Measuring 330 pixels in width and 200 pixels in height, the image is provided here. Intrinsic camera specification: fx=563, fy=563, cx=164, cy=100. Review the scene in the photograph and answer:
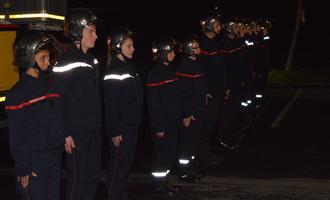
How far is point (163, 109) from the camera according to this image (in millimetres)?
6930

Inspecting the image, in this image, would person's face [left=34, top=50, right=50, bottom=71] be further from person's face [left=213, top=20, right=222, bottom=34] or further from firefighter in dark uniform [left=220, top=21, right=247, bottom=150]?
firefighter in dark uniform [left=220, top=21, right=247, bottom=150]

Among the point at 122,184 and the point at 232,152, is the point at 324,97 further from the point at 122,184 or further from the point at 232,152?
the point at 122,184

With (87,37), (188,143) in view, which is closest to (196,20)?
(188,143)

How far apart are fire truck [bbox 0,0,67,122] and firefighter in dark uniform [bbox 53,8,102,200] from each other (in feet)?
7.32

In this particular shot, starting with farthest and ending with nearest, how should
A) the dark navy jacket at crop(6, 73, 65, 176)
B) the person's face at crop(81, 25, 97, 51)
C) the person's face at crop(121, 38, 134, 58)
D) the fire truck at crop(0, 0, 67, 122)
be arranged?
1. the fire truck at crop(0, 0, 67, 122)
2. the person's face at crop(121, 38, 134, 58)
3. the person's face at crop(81, 25, 97, 51)
4. the dark navy jacket at crop(6, 73, 65, 176)

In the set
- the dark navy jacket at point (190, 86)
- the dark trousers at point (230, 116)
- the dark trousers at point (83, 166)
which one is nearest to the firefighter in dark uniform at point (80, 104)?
the dark trousers at point (83, 166)

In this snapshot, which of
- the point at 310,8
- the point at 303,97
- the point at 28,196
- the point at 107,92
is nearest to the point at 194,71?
the point at 107,92

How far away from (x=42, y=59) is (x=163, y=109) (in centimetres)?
239

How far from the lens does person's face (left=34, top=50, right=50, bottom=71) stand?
4.79m

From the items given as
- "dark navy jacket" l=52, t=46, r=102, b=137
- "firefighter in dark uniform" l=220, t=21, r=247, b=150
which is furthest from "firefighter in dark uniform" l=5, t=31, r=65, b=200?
"firefighter in dark uniform" l=220, t=21, r=247, b=150

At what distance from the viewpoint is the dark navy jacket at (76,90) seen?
5395 mm

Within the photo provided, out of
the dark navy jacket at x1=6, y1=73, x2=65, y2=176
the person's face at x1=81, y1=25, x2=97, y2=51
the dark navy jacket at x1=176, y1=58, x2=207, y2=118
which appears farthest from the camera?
the dark navy jacket at x1=176, y1=58, x2=207, y2=118

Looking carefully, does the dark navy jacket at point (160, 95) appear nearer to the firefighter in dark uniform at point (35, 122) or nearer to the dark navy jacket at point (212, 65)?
the dark navy jacket at point (212, 65)

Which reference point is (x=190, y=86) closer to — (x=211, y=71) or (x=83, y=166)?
(x=211, y=71)
